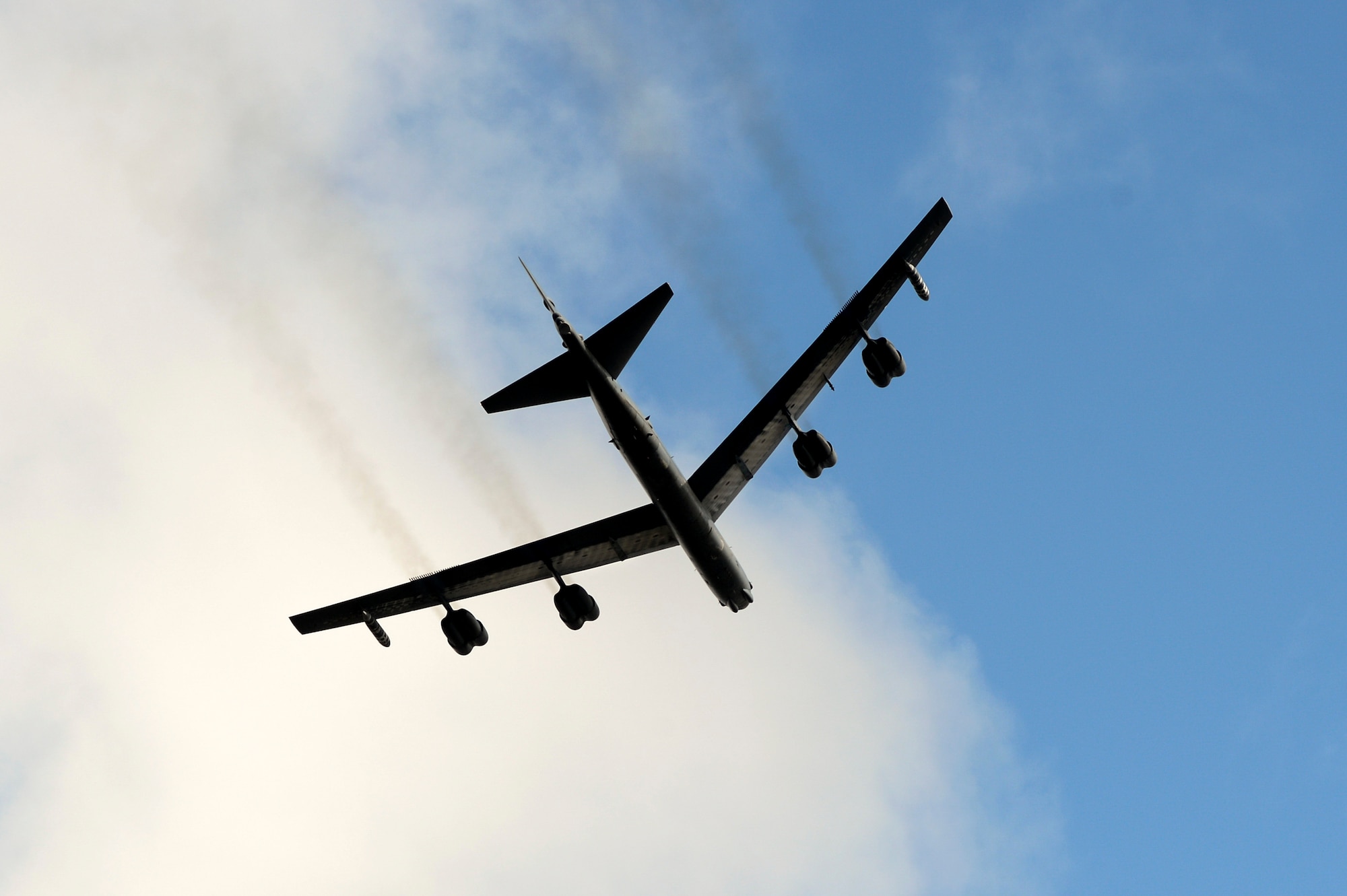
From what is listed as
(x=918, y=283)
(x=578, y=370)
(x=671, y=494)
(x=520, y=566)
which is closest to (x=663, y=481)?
(x=671, y=494)

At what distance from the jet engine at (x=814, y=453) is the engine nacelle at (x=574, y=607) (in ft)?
24.1

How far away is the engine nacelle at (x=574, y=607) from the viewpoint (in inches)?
1217

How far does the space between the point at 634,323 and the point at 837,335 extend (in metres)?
6.45

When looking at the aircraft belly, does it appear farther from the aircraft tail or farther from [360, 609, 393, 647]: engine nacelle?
[360, 609, 393, 647]: engine nacelle

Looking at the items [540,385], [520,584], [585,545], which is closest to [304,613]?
[520,584]

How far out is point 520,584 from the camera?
31703 mm

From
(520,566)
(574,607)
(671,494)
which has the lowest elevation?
(574,607)

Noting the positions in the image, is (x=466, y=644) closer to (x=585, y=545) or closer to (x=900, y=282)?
(x=585, y=545)

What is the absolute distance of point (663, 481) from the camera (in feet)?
87.7

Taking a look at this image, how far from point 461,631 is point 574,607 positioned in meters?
3.63

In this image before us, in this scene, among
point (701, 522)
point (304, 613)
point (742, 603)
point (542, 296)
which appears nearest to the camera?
point (542, 296)

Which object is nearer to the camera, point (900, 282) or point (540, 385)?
point (540, 385)

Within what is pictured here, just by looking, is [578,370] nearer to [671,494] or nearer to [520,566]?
[671,494]

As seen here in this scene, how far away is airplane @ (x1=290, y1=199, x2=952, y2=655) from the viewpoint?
25.4 m
